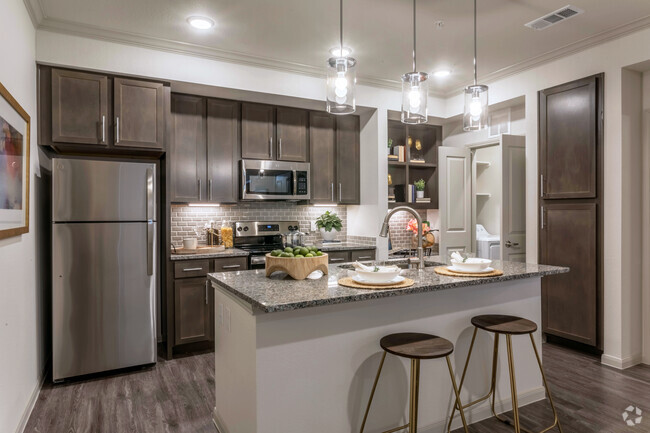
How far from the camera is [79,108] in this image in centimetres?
342

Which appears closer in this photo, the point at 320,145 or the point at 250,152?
the point at 250,152

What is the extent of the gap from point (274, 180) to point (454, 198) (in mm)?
2197

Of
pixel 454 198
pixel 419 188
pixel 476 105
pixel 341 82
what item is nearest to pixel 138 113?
pixel 341 82

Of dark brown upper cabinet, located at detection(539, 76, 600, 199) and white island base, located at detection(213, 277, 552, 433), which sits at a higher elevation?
dark brown upper cabinet, located at detection(539, 76, 600, 199)

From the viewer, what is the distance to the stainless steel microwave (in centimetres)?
438

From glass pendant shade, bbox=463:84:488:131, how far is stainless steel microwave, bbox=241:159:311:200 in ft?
7.63

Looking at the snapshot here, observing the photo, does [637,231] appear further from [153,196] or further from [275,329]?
[153,196]

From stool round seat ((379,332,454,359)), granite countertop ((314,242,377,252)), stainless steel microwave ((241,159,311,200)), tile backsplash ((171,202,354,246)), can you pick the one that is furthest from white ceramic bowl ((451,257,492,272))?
stainless steel microwave ((241,159,311,200))

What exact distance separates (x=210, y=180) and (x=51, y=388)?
Answer: 2181mm

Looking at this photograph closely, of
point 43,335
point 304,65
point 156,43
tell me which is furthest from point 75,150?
point 304,65

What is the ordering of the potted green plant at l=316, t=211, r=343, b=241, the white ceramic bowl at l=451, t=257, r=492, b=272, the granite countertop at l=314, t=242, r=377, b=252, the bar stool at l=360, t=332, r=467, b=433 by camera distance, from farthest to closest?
the potted green plant at l=316, t=211, r=343, b=241
the granite countertop at l=314, t=242, r=377, b=252
the white ceramic bowl at l=451, t=257, r=492, b=272
the bar stool at l=360, t=332, r=467, b=433

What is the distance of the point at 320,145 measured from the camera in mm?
4848

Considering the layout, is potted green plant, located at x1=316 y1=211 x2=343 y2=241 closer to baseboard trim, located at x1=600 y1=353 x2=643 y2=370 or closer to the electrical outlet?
the electrical outlet

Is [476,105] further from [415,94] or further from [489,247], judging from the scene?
[489,247]
